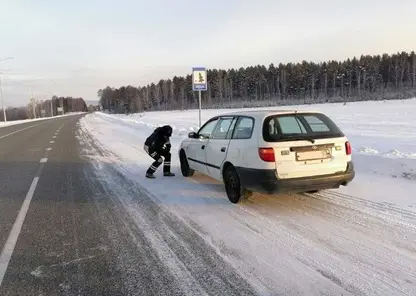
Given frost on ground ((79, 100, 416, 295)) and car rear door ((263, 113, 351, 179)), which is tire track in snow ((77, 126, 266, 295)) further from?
car rear door ((263, 113, 351, 179))

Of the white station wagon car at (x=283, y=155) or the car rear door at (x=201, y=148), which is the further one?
the car rear door at (x=201, y=148)

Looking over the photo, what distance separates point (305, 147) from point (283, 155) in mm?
365

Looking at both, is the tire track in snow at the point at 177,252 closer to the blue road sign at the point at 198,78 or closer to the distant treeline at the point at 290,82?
the blue road sign at the point at 198,78

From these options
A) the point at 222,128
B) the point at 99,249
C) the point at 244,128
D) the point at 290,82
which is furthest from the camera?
the point at 290,82

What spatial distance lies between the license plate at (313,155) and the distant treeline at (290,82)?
89.7 m

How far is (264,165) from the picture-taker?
537 centimetres

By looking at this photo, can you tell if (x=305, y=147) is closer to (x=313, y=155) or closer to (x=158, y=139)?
(x=313, y=155)

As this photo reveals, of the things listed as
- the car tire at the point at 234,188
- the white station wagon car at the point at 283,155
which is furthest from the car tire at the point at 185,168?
the car tire at the point at 234,188

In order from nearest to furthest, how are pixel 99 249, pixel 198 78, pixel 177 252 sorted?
pixel 177 252 < pixel 99 249 < pixel 198 78

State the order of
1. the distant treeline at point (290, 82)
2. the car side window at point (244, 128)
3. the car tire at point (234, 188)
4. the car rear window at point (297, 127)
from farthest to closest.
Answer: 1. the distant treeline at point (290, 82)
2. the car tire at point (234, 188)
3. the car side window at point (244, 128)
4. the car rear window at point (297, 127)

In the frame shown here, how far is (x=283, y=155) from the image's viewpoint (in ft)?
17.6

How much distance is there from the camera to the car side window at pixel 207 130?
24.6ft

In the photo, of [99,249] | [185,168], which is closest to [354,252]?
[99,249]

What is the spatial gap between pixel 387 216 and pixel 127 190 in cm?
471
